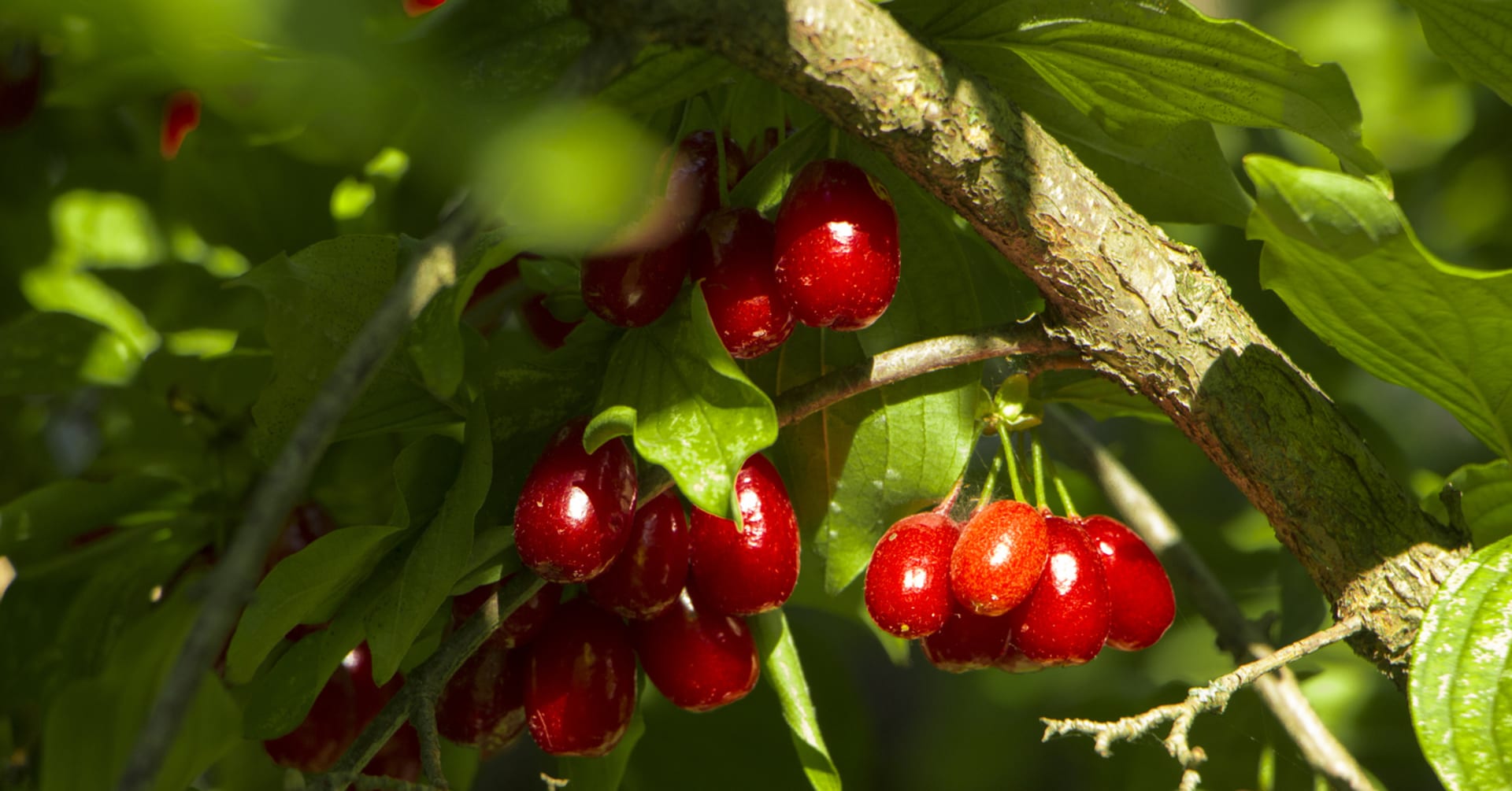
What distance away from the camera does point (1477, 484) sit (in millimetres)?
742

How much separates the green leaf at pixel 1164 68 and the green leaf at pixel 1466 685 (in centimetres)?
22

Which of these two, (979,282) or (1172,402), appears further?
(979,282)

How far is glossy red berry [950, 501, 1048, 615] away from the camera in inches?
26.3

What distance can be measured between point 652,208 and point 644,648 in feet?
0.89

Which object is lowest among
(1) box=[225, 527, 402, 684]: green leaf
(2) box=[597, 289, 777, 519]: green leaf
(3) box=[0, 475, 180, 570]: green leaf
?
(3) box=[0, 475, 180, 570]: green leaf

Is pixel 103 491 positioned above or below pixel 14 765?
above

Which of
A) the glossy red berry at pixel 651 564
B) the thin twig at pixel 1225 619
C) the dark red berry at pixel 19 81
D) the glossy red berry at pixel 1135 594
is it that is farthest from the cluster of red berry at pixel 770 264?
the dark red berry at pixel 19 81

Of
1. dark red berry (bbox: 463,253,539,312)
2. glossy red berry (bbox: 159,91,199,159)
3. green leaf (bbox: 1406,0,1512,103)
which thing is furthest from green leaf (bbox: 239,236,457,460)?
green leaf (bbox: 1406,0,1512,103)

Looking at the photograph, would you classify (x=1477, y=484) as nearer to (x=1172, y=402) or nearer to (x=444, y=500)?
(x=1172, y=402)

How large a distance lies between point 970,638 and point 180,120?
857mm

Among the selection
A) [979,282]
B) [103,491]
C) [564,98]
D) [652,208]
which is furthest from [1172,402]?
[103,491]

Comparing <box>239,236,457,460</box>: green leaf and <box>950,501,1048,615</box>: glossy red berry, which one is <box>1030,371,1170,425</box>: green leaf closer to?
<box>950,501,1048,615</box>: glossy red berry

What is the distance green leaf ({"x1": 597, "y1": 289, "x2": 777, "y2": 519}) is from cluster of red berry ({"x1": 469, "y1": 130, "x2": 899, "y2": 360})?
2 centimetres

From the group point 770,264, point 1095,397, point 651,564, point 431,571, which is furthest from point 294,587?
point 1095,397
